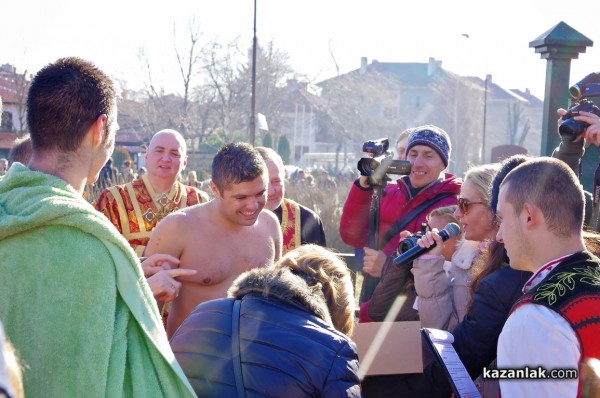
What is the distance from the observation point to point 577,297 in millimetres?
2367

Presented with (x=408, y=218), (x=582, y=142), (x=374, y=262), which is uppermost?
(x=582, y=142)

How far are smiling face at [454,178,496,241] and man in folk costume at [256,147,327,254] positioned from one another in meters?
1.93

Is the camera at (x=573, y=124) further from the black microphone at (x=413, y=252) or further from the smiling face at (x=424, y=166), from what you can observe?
the smiling face at (x=424, y=166)

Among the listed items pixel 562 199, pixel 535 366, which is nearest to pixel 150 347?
pixel 535 366

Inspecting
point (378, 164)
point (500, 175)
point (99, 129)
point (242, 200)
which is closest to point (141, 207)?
point (242, 200)

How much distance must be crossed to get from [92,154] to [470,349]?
1.82 m

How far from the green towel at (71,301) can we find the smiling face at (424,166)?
3.36m

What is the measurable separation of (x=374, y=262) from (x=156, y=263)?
4.91 feet

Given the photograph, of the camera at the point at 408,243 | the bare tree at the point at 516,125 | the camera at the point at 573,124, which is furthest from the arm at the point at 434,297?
the bare tree at the point at 516,125

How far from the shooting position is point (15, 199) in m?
2.17

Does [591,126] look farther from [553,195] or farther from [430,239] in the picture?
[553,195]

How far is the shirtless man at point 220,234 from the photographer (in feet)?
13.5

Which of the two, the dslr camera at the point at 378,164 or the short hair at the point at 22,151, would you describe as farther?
the short hair at the point at 22,151

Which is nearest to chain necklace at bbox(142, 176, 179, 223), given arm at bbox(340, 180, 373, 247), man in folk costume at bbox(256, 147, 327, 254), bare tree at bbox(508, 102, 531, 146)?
man in folk costume at bbox(256, 147, 327, 254)
